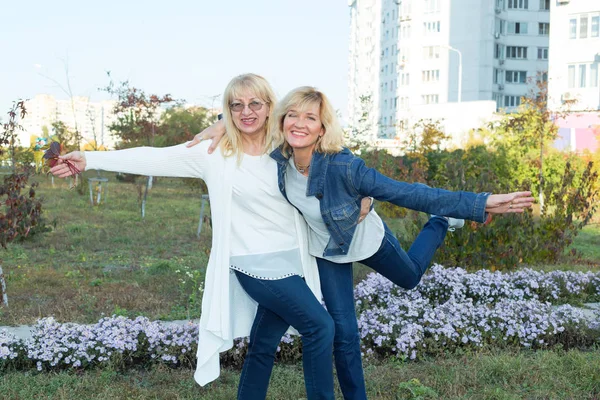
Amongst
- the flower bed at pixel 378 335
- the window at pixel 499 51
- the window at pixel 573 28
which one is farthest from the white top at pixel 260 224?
the window at pixel 499 51

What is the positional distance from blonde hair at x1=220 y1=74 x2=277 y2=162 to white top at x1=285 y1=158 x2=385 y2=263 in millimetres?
293

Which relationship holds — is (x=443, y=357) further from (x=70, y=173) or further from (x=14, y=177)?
(x=14, y=177)

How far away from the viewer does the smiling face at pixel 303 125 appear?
11.6 ft

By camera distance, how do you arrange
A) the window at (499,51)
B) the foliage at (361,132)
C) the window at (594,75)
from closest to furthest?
the foliage at (361,132)
the window at (594,75)
the window at (499,51)

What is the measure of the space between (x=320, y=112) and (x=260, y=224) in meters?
0.64

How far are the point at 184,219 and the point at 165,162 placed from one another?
11042 mm

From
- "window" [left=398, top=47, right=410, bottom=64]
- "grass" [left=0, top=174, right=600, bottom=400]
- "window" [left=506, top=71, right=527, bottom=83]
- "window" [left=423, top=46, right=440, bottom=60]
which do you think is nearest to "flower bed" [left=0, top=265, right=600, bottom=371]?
"grass" [left=0, top=174, right=600, bottom=400]

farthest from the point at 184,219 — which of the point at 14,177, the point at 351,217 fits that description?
the point at 351,217

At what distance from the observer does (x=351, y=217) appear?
140 inches

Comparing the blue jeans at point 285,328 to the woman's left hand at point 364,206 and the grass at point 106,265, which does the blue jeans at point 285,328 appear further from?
the grass at point 106,265

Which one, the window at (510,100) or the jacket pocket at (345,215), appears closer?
the jacket pocket at (345,215)

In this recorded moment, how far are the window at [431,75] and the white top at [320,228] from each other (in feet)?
244

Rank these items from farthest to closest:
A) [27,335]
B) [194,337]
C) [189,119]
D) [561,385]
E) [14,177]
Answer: [189,119] < [14,177] < [27,335] < [194,337] < [561,385]

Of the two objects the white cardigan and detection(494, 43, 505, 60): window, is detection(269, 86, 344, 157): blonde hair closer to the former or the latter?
the white cardigan
